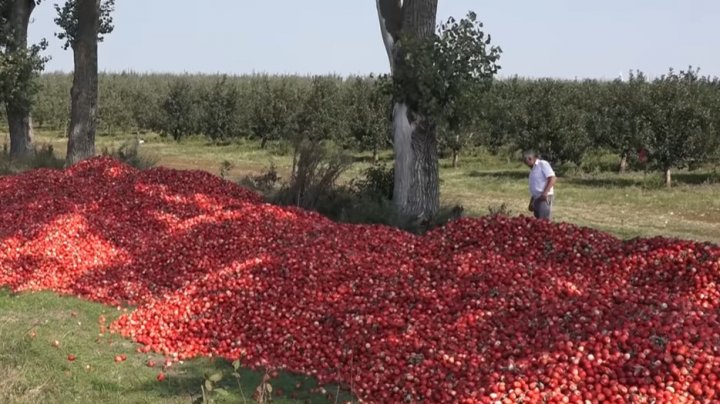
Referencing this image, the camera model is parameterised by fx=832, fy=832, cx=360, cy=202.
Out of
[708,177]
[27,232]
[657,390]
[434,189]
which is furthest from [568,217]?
[657,390]

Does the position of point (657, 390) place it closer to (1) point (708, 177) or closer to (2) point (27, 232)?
(2) point (27, 232)

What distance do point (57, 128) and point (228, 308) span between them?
4976 cm

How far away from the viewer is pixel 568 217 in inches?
741

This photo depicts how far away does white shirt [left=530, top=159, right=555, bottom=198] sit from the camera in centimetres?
1253

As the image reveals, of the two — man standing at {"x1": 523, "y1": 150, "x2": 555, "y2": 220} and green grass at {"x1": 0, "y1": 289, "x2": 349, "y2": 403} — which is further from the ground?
man standing at {"x1": 523, "y1": 150, "x2": 555, "y2": 220}

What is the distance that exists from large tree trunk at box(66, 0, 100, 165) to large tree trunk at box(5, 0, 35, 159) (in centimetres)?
274

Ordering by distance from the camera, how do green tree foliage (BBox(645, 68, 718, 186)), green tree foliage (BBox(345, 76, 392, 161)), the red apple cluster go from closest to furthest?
the red apple cluster
green tree foliage (BBox(645, 68, 718, 186))
green tree foliage (BBox(345, 76, 392, 161))

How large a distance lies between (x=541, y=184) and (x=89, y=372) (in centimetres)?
774

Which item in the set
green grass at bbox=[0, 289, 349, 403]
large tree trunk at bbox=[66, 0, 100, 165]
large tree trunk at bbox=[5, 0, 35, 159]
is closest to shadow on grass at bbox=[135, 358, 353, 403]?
green grass at bbox=[0, 289, 349, 403]

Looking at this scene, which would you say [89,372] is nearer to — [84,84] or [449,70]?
[449,70]

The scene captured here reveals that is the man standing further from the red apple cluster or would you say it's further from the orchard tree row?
the red apple cluster

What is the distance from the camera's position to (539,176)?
A: 12594 millimetres

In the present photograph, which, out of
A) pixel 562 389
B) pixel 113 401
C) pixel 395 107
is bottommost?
pixel 113 401

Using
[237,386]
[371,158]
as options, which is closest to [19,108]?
[371,158]
